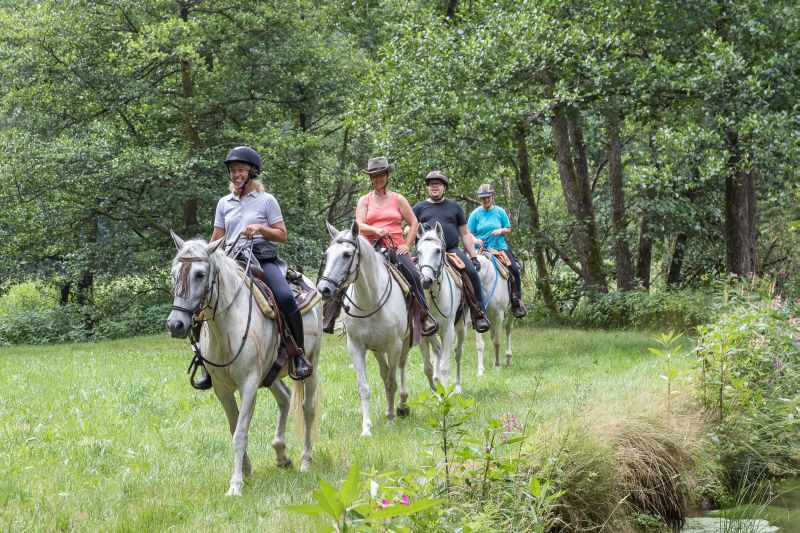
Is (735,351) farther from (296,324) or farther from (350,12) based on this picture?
(350,12)

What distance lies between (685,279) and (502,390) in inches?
623

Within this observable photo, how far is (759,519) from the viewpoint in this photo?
22.7 feet

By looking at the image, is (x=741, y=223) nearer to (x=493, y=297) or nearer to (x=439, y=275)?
(x=493, y=297)

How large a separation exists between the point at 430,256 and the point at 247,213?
3.23 metres

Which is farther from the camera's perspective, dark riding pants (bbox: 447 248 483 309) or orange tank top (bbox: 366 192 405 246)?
dark riding pants (bbox: 447 248 483 309)

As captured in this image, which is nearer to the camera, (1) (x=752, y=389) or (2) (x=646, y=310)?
(1) (x=752, y=389)

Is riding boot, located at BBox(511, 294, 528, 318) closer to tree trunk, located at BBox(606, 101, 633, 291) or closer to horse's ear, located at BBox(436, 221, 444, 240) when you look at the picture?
horse's ear, located at BBox(436, 221, 444, 240)

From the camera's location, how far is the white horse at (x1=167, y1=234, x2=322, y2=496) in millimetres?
5691

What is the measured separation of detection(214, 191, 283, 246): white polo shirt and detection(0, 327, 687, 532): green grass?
2.09m

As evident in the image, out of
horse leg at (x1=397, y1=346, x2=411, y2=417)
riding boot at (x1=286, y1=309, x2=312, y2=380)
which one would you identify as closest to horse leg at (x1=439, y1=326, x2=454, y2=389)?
horse leg at (x1=397, y1=346, x2=411, y2=417)

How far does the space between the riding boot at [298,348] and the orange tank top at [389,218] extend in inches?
97.5

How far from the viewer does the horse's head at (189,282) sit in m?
5.52

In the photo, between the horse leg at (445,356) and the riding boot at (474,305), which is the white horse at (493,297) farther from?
the horse leg at (445,356)

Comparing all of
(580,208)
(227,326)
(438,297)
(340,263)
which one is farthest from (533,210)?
(227,326)
